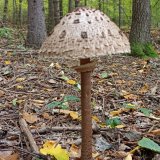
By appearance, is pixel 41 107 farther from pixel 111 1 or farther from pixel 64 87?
pixel 111 1

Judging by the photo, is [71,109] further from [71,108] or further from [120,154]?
[120,154]

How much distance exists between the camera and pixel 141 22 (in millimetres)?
8758

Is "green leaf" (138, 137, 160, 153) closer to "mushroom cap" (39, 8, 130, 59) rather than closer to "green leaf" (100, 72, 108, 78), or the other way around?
"mushroom cap" (39, 8, 130, 59)

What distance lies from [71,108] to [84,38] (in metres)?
1.97

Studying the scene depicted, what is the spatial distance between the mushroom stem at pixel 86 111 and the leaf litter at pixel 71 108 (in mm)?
227

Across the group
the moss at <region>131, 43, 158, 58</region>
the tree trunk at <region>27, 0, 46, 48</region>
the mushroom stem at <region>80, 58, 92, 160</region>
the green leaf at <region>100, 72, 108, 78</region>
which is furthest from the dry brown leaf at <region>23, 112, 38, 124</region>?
the tree trunk at <region>27, 0, 46, 48</region>

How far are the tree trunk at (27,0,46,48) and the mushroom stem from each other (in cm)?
678

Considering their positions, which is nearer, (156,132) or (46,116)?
(156,132)

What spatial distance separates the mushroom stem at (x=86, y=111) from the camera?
2147 millimetres

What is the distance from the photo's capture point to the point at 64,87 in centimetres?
457

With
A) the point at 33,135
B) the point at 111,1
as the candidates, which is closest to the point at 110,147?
the point at 33,135

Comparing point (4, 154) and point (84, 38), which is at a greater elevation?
point (84, 38)

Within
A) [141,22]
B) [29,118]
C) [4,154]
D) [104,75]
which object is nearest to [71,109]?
[29,118]

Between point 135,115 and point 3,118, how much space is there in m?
1.32
